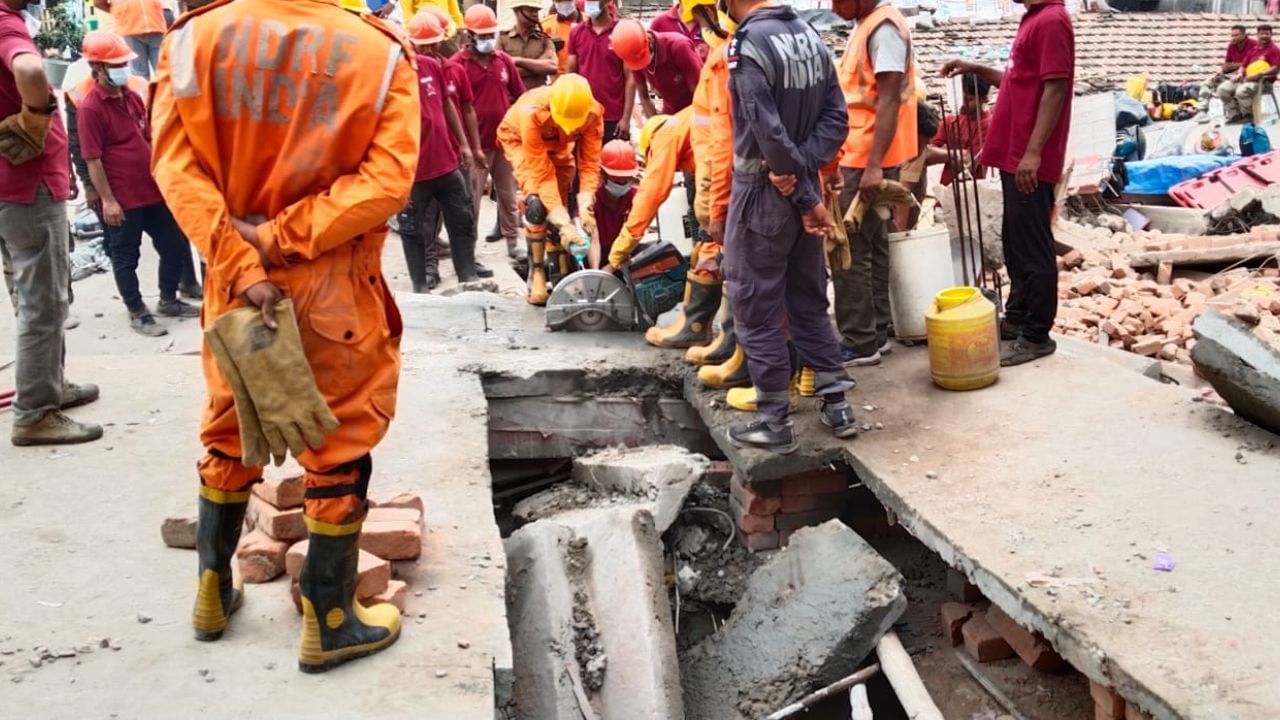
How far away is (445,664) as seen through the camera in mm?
3283

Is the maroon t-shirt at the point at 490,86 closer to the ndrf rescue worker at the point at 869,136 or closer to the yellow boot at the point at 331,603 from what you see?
the ndrf rescue worker at the point at 869,136

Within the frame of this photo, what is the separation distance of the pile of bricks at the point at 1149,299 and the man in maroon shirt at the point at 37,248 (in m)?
6.17

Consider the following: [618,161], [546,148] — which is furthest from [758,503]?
[546,148]

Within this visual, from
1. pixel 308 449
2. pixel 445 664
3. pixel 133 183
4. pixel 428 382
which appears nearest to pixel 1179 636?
pixel 445 664

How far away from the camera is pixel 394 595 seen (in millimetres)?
3502

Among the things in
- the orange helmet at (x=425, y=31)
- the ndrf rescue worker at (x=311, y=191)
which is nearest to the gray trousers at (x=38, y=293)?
the ndrf rescue worker at (x=311, y=191)

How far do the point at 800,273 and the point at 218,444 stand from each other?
8.32 ft

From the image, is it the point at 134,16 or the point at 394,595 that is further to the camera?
the point at 134,16

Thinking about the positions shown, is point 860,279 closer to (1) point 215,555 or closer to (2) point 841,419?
(2) point 841,419

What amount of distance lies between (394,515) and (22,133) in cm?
228

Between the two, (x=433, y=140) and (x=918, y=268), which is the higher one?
(x=433, y=140)

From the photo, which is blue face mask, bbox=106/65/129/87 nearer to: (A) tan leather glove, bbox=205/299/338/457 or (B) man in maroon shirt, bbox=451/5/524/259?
(B) man in maroon shirt, bbox=451/5/524/259

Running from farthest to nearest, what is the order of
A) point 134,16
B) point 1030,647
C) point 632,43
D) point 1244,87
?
point 1244,87 < point 134,16 < point 632,43 < point 1030,647

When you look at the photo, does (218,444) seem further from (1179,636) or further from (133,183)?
(133,183)
